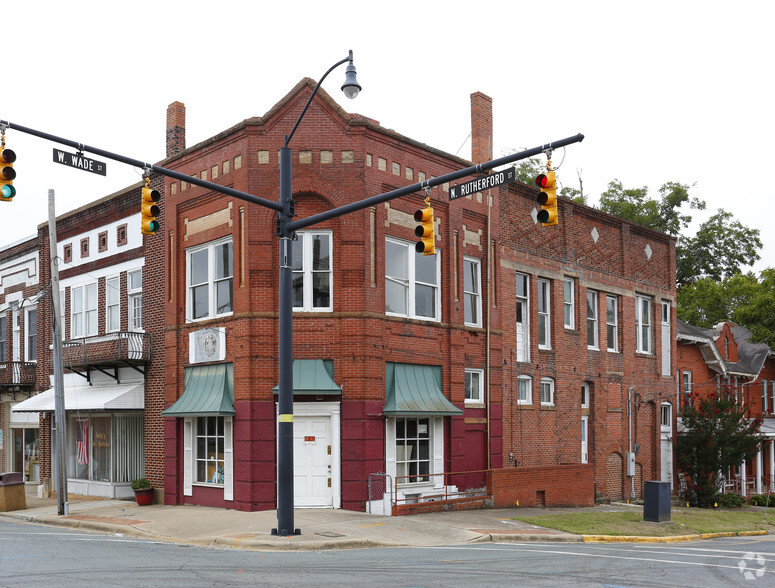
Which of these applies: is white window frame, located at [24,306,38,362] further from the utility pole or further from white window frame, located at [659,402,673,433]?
white window frame, located at [659,402,673,433]

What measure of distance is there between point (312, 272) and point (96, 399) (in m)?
8.57

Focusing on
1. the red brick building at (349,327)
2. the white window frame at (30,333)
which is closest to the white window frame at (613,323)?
the red brick building at (349,327)

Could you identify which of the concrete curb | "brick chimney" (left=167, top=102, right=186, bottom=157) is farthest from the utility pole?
the concrete curb

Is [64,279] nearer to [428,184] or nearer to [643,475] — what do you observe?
[428,184]

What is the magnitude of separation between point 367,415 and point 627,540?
6.56 m

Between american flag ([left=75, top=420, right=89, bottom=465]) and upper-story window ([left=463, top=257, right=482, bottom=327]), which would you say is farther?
american flag ([left=75, top=420, right=89, bottom=465])

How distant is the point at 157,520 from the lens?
1919 centimetres

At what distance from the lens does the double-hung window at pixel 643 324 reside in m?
33.0

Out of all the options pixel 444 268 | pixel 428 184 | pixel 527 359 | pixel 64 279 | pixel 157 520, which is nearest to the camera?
pixel 428 184

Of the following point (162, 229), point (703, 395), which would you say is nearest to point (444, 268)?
point (162, 229)

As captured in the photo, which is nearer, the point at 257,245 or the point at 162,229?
the point at 257,245

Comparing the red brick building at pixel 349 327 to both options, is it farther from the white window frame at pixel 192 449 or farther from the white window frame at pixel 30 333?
the white window frame at pixel 30 333

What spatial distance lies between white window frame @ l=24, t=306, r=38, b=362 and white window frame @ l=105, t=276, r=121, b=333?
690 centimetres

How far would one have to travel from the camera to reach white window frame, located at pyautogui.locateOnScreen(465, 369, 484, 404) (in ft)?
79.2
